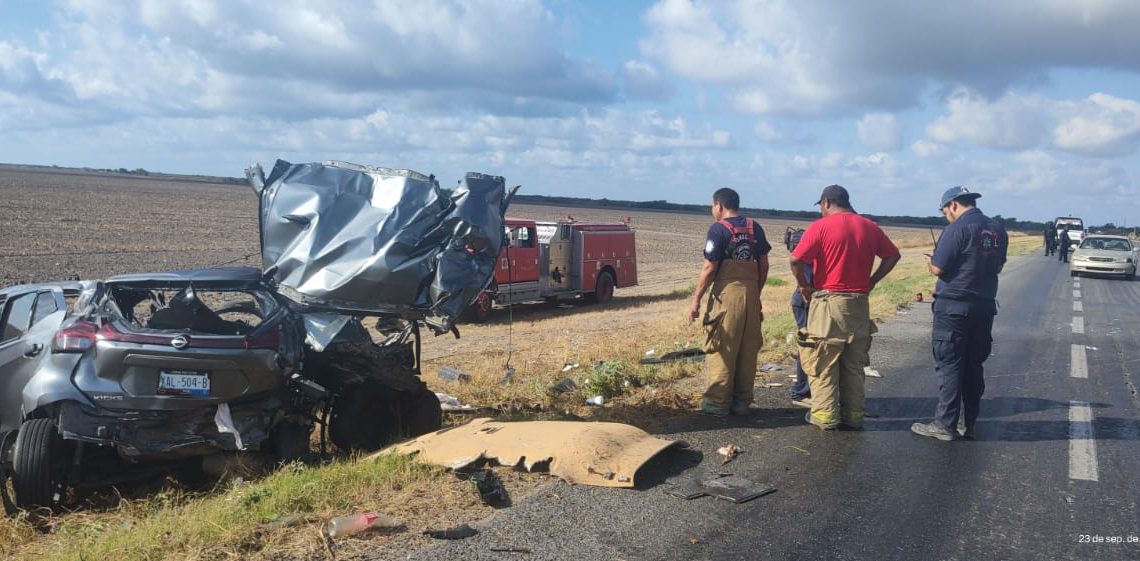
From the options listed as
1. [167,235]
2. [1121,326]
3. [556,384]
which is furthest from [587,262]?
[167,235]

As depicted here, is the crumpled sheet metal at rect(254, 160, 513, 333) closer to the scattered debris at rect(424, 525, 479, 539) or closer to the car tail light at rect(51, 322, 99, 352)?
the car tail light at rect(51, 322, 99, 352)

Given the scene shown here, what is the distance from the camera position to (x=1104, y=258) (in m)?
28.5

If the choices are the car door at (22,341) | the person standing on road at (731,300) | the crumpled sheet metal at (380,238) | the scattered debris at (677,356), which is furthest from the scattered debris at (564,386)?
the car door at (22,341)

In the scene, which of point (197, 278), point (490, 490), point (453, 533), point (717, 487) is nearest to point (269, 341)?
point (197, 278)

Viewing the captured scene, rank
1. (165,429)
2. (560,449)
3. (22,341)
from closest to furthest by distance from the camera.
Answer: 1. (560,449)
2. (165,429)
3. (22,341)

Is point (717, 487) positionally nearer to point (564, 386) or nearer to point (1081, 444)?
point (1081, 444)

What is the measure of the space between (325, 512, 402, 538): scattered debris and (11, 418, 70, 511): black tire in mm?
2347

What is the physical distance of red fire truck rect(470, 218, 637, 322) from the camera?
20.4 meters

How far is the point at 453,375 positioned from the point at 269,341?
4.37m

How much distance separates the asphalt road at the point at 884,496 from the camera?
447 cm

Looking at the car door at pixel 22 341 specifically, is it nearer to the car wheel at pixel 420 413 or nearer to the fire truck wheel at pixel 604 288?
the car wheel at pixel 420 413

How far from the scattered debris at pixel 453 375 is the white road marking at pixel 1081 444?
19.7 feet

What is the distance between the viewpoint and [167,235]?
41.7m

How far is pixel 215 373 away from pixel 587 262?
1728cm
